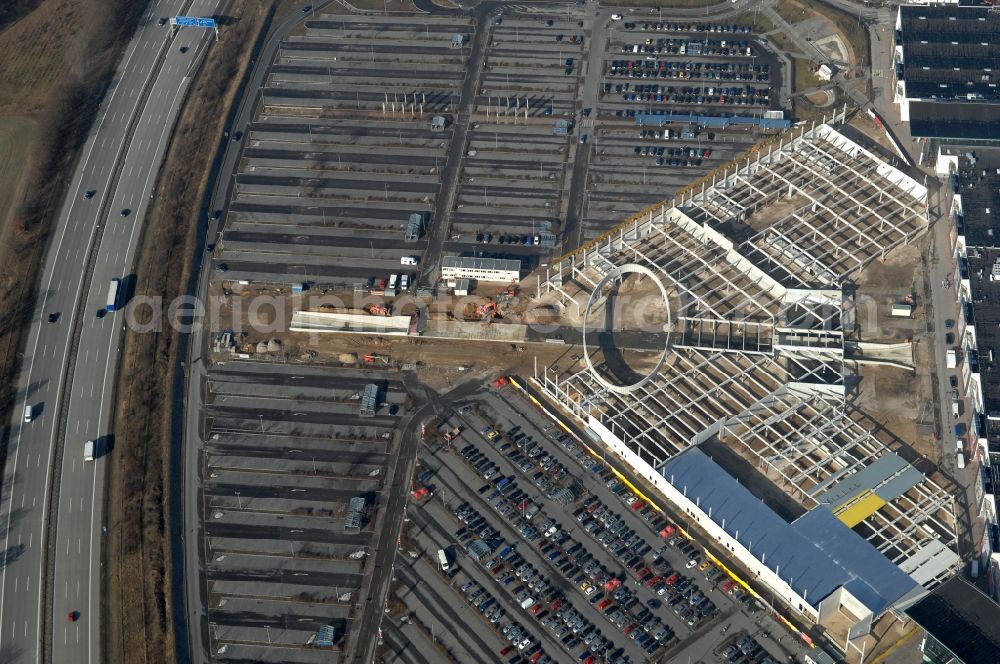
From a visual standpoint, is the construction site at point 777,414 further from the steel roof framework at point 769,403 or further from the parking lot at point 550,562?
the parking lot at point 550,562

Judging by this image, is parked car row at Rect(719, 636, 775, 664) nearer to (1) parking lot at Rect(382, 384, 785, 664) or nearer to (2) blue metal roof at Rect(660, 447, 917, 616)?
(1) parking lot at Rect(382, 384, 785, 664)

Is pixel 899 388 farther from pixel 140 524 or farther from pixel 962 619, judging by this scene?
pixel 140 524

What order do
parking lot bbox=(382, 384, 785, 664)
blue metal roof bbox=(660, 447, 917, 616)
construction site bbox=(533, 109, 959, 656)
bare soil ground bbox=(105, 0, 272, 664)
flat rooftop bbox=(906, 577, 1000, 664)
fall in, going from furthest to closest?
bare soil ground bbox=(105, 0, 272, 664) → construction site bbox=(533, 109, 959, 656) → parking lot bbox=(382, 384, 785, 664) → blue metal roof bbox=(660, 447, 917, 616) → flat rooftop bbox=(906, 577, 1000, 664)

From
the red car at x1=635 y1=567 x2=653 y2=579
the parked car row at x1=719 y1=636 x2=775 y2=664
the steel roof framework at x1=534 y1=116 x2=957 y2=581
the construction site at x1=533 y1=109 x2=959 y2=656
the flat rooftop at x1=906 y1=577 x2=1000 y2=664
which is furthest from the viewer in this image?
the steel roof framework at x1=534 y1=116 x2=957 y2=581

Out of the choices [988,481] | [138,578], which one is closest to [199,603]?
[138,578]

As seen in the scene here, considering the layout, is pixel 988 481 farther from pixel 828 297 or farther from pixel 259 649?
pixel 259 649

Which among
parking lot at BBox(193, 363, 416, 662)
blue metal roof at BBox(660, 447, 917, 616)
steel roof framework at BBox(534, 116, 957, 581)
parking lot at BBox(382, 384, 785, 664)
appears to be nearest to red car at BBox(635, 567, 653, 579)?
parking lot at BBox(382, 384, 785, 664)
